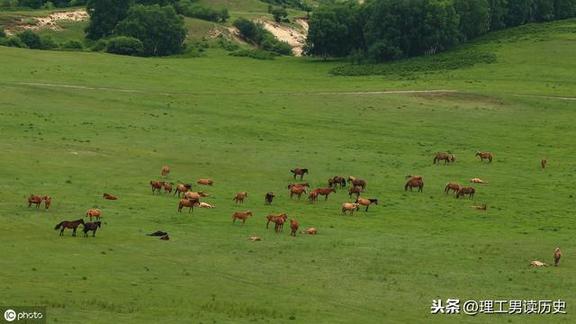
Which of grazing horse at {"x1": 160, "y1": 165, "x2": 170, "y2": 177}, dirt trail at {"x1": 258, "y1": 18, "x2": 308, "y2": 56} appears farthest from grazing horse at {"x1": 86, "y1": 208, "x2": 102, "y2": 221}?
dirt trail at {"x1": 258, "y1": 18, "x2": 308, "y2": 56}

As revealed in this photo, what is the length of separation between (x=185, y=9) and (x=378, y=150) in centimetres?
8716

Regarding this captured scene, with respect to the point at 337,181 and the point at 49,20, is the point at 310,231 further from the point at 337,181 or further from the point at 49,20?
the point at 49,20

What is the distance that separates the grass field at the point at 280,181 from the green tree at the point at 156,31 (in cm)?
1168

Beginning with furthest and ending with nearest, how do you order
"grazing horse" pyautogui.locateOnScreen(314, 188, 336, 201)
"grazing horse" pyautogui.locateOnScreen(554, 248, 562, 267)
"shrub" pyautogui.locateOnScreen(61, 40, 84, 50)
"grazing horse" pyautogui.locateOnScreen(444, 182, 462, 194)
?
"shrub" pyautogui.locateOnScreen(61, 40, 84, 50)
"grazing horse" pyautogui.locateOnScreen(444, 182, 462, 194)
"grazing horse" pyautogui.locateOnScreen(314, 188, 336, 201)
"grazing horse" pyautogui.locateOnScreen(554, 248, 562, 267)

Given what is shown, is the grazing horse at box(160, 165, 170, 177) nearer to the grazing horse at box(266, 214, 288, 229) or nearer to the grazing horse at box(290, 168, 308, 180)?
the grazing horse at box(290, 168, 308, 180)

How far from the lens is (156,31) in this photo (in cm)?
13850

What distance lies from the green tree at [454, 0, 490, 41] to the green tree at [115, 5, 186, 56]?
35300mm

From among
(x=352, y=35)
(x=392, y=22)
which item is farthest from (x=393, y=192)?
(x=352, y=35)

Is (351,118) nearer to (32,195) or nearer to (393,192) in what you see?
(393,192)

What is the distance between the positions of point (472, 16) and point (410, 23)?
10.2 metres

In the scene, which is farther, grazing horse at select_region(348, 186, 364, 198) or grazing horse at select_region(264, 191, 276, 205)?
grazing horse at select_region(348, 186, 364, 198)

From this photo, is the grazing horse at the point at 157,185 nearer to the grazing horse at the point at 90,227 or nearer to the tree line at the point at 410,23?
the grazing horse at the point at 90,227

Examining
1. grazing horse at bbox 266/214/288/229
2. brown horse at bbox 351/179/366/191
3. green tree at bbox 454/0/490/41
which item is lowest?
brown horse at bbox 351/179/366/191

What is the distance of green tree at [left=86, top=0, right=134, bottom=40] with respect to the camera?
485 ft
